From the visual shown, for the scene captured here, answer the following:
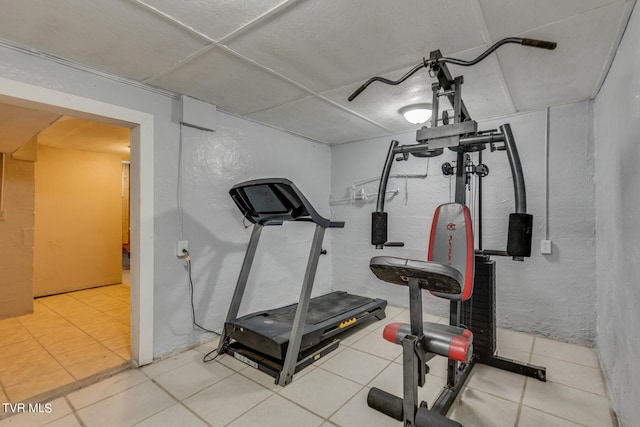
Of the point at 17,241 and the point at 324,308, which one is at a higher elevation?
the point at 17,241

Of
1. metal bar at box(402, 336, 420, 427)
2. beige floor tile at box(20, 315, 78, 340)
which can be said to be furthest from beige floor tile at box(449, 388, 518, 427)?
beige floor tile at box(20, 315, 78, 340)

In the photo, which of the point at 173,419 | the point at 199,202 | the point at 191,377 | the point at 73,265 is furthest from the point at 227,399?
the point at 73,265

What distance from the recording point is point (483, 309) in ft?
7.41

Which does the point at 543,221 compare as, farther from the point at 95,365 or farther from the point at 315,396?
the point at 95,365

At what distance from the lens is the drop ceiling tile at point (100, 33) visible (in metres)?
1.47

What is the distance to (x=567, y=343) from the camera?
8.80 feet

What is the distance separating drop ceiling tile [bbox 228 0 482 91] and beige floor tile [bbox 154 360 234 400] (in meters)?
2.20

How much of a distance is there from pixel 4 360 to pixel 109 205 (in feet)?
10.3

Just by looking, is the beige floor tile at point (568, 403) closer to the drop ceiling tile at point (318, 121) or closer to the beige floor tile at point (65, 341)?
the drop ceiling tile at point (318, 121)

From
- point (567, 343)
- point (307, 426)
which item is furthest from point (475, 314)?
point (307, 426)

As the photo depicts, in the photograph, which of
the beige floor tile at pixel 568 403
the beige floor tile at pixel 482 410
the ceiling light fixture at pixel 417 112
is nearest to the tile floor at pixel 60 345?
the beige floor tile at pixel 482 410

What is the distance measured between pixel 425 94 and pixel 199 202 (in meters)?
2.13

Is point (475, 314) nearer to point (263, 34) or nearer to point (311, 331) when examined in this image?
Answer: point (311, 331)

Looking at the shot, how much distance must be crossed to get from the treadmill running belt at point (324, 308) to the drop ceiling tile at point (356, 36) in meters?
2.05
